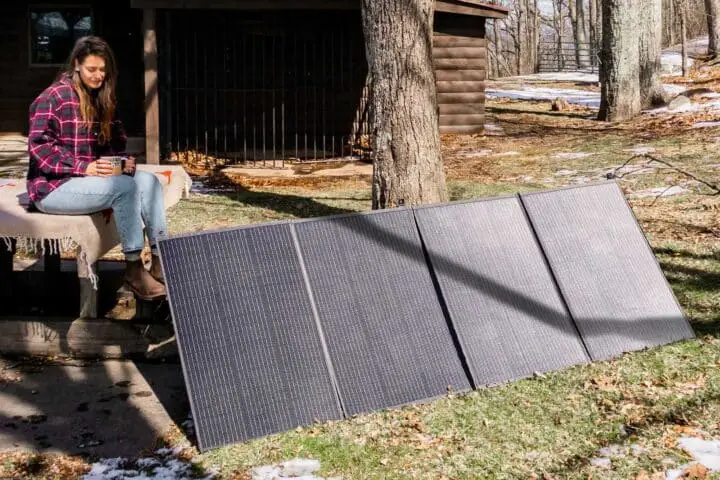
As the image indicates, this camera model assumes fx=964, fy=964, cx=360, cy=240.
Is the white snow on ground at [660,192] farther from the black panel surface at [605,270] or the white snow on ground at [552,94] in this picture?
the white snow on ground at [552,94]

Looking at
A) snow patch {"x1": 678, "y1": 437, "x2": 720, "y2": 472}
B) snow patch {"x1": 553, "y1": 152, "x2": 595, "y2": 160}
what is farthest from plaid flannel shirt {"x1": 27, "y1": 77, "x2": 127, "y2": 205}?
snow patch {"x1": 553, "y1": 152, "x2": 595, "y2": 160}

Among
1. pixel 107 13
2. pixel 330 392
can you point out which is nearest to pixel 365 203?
pixel 330 392

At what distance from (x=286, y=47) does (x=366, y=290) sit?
13543 mm

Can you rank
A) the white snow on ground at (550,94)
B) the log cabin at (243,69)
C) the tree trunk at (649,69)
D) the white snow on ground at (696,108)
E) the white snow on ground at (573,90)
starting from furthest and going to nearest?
the white snow on ground at (550,94) → the white snow on ground at (573,90) → the tree trunk at (649,69) → the white snow on ground at (696,108) → the log cabin at (243,69)

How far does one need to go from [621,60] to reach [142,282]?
14464 millimetres

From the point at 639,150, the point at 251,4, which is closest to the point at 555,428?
the point at 639,150

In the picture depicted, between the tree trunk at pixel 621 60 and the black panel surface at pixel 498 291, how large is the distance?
538 inches

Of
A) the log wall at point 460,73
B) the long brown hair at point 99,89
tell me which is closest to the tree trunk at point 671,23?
the log wall at point 460,73

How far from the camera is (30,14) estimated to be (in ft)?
61.3

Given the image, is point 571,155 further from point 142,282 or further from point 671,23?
point 671,23

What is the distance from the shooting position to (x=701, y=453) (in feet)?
13.2

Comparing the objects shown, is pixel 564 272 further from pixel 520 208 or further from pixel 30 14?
pixel 30 14

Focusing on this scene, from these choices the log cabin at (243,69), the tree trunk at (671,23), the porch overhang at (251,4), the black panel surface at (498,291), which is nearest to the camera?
the black panel surface at (498,291)

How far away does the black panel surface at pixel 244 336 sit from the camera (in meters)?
4.36
